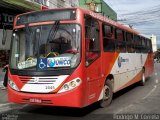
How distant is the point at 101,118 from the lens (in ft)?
31.3

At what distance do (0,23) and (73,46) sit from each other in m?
9.13

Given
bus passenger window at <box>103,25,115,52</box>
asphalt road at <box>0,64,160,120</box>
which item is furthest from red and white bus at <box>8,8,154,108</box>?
asphalt road at <box>0,64,160,120</box>

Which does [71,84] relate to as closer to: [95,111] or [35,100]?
[35,100]

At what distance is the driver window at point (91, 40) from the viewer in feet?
32.4

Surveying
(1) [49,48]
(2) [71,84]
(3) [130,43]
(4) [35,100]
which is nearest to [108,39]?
(1) [49,48]

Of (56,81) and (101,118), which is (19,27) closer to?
(56,81)

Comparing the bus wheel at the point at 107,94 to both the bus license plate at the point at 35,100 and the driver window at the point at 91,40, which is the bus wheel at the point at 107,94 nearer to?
the driver window at the point at 91,40

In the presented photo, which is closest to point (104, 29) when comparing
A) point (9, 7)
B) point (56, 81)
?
point (56, 81)

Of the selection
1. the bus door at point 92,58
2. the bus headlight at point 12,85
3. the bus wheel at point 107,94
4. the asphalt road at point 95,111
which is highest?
the bus door at point 92,58

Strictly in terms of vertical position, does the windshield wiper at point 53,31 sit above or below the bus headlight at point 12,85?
above

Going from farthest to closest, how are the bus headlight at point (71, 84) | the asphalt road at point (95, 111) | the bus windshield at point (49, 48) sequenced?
the asphalt road at point (95, 111)
the bus windshield at point (49, 48)
the bus headlight at point (71, 84)

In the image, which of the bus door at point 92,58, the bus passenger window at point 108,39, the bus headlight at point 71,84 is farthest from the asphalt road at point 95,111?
the bus passenger window at point 108,39

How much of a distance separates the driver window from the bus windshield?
0.41 m

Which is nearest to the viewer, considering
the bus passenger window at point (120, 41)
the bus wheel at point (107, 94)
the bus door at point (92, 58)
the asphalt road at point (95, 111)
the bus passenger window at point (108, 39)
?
the asphalt road at point (95, 111)
